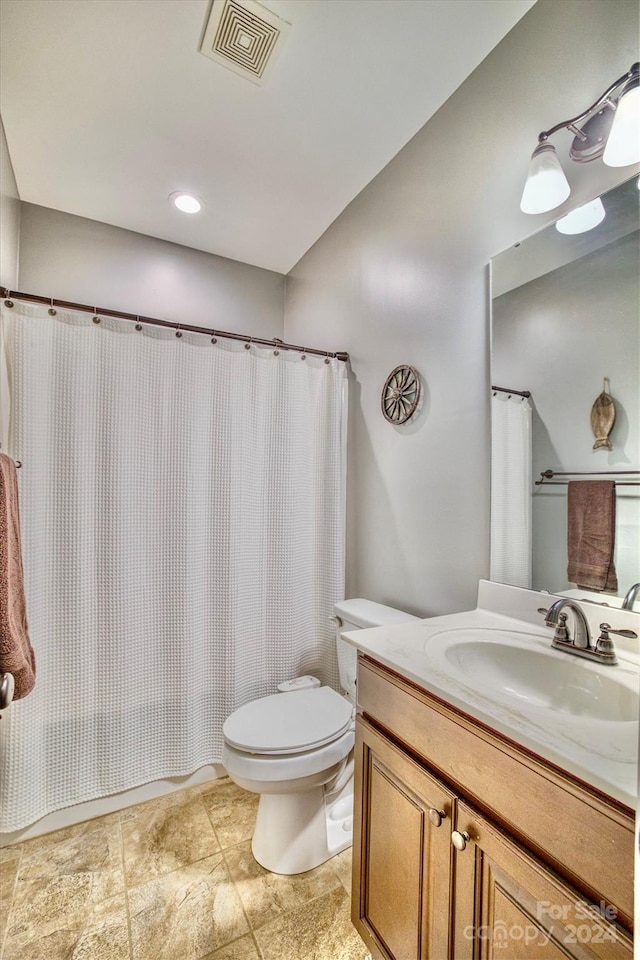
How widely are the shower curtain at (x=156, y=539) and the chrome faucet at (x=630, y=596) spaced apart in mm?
1190

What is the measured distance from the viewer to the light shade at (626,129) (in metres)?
0.86

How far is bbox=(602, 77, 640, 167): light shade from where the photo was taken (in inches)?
33.8

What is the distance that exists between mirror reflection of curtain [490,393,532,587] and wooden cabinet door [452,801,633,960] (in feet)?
2.14

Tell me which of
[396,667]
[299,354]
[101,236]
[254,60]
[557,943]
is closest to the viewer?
[557,943]

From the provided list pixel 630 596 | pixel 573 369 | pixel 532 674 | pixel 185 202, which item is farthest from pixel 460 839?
pixel 185 202

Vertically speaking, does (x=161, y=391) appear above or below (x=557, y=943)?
above

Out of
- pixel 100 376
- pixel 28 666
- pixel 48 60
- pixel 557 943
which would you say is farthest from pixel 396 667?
pixel 48 60

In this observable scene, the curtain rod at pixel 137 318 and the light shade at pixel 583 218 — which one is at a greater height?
the light shade at pixel 583 218

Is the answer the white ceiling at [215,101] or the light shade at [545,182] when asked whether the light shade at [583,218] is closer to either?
the light shade at [545,182]

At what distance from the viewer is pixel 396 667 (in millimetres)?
865

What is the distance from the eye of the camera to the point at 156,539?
5.41ft

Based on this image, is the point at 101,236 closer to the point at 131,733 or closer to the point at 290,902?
the point at 131,733

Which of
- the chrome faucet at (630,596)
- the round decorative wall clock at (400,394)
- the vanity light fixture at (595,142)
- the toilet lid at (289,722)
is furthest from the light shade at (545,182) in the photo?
the toilet lid at (289,722)

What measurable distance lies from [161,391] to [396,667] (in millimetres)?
1374
